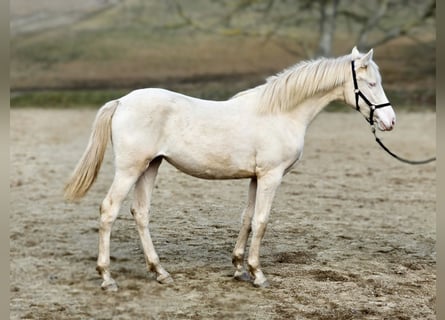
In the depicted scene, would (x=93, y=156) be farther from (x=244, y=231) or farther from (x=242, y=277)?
(x=242, y=277)

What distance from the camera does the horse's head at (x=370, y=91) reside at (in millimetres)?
4602

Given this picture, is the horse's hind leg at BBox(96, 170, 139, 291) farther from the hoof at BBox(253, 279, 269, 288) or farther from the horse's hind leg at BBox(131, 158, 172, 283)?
the hoof at BBox(253, 279, 269, 288)

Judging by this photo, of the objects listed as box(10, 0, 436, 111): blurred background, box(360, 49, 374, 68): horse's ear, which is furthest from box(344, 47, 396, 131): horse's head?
box(10, 0, 436, 111): blurred background

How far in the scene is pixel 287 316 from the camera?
13.6 feet

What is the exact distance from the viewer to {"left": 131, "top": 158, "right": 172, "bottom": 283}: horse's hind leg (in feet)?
14.8

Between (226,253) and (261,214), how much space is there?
674mm

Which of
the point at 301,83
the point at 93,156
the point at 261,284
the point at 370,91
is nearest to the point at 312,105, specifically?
the point at 301,83

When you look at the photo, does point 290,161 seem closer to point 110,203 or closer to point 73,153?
point 110,203

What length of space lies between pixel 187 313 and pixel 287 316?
23.3 inches

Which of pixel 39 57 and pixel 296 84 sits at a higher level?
pixel 296 84

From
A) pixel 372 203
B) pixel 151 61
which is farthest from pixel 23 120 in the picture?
pixel 372 203

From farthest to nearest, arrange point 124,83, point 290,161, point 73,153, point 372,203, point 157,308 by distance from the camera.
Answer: point 124,83 → point 73,153 → point 372,203 → point 290,161 → point 157,308

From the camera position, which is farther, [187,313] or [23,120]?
[23,120]

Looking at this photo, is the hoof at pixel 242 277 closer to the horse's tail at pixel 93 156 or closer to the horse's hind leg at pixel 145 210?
the horse's hind leg at pixel 145 210
